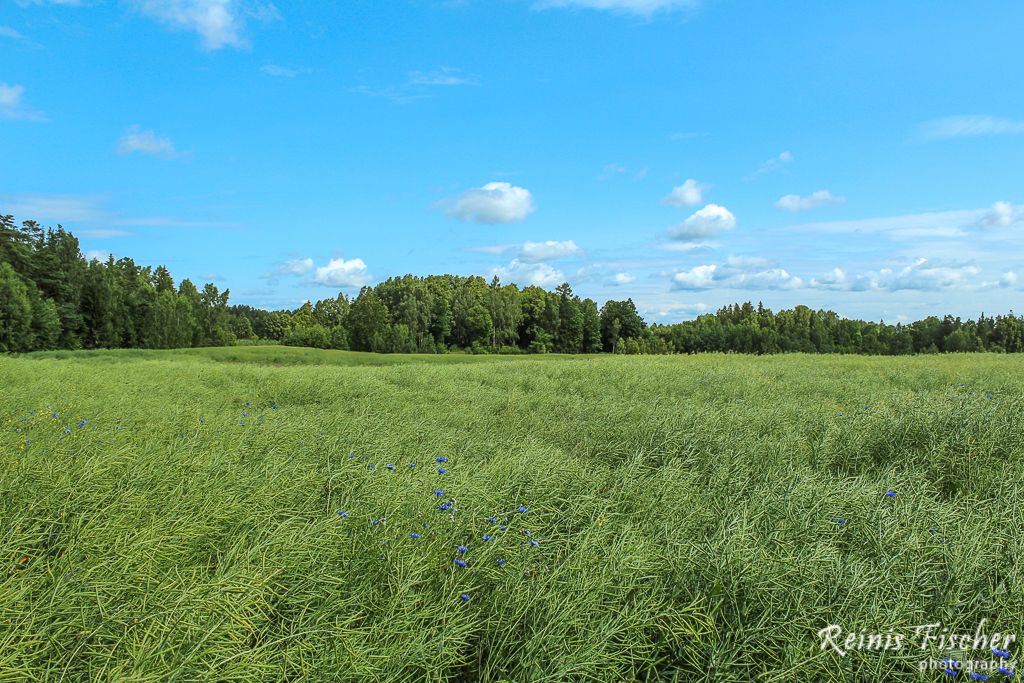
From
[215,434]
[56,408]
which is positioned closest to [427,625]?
[215,434]

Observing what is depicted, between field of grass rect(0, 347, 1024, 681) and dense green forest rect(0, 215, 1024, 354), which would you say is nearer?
field of grass rect(0, 347, 1024, 681)

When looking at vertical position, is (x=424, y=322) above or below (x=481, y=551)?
above

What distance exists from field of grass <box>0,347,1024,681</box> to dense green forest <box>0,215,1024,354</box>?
45175 mm

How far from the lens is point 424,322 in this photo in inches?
2265

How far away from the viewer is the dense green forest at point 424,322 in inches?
1694

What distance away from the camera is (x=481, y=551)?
113 inches

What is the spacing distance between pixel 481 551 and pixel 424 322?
5546 centimetres

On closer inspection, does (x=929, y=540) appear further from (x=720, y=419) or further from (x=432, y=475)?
(x=720, y=419)

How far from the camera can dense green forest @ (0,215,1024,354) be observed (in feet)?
141

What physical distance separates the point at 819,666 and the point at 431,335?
5662cm

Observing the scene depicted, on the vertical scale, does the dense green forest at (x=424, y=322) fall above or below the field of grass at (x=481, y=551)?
above

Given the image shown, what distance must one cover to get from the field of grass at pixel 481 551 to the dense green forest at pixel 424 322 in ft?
148

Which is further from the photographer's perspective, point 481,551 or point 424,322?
point 424,322

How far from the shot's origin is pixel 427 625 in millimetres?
2373
